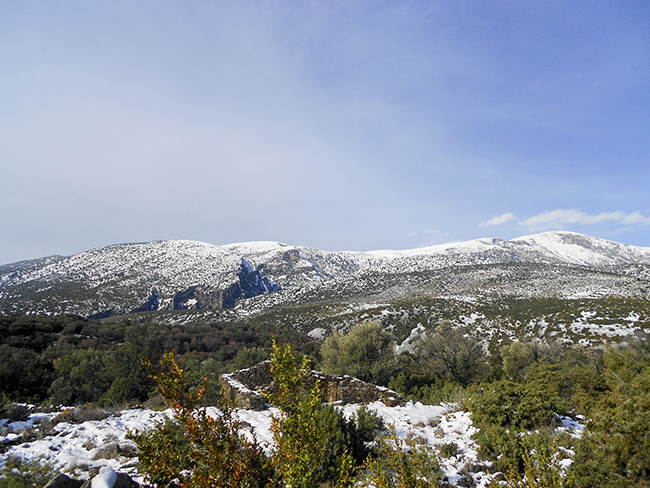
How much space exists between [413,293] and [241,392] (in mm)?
54751

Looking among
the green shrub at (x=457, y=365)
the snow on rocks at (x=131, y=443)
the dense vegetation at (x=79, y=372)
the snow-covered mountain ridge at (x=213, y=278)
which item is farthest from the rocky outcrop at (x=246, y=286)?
the snow on rocks at (x=131, y=443)

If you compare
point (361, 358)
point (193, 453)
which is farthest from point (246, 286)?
point (193, 453)

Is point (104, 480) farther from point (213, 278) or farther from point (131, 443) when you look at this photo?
point (213, 278)

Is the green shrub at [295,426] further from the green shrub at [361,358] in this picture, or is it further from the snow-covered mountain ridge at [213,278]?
the snow-covered mountain ridge at [213,278]

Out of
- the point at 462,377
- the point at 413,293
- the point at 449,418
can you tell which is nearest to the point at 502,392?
the point at 449,418

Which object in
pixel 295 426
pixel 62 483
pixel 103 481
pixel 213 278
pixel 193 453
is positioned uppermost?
pixel 193 453

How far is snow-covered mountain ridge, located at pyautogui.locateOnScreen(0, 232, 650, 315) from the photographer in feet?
191

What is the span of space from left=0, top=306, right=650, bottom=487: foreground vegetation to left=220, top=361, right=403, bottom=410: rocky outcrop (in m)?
1.06

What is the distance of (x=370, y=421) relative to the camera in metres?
7.11

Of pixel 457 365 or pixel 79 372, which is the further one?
pixel 457 365

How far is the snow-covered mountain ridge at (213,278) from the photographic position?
58156mm

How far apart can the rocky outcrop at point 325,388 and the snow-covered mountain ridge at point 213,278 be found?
46.4 meters

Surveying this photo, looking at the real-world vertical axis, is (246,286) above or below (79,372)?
below

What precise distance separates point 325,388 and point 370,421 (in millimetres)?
4436
